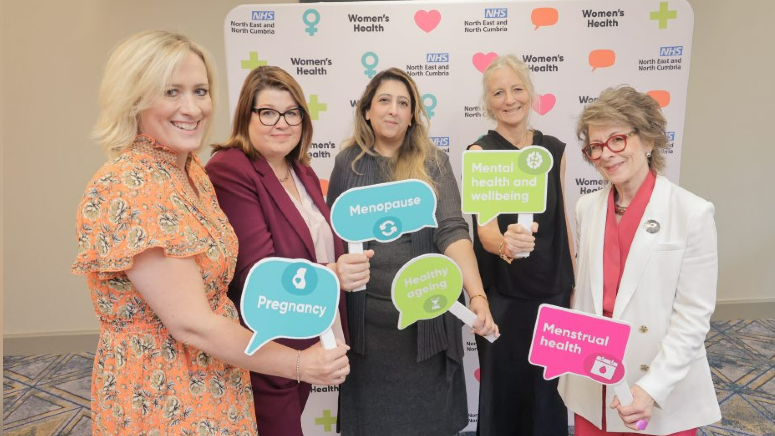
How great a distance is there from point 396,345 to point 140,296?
35.7 inches

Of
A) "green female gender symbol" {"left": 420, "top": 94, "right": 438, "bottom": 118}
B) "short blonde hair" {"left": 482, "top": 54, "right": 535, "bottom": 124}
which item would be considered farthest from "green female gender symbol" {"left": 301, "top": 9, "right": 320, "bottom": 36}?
"short blonde hair" {"left": 482, "top": 54, "right": 535, "bottom": 124}

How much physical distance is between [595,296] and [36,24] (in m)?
3.72

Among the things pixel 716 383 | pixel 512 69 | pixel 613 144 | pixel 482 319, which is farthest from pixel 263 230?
pixel 716 383

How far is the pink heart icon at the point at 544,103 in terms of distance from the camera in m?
2.54

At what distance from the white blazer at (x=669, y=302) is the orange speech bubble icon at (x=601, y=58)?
131 cm

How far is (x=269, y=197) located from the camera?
1461mm

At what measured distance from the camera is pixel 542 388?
7.03 feet

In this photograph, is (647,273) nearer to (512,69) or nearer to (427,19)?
(512,69)

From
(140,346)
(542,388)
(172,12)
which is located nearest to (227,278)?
(140,346)

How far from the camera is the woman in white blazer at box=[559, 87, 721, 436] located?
4.35ft

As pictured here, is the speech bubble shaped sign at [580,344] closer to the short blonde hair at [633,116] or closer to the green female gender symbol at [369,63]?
the short blonde hair at [633,116]

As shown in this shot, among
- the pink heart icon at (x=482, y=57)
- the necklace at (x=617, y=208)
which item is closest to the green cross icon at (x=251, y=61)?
the pink heart icon at (x=482, y=57)

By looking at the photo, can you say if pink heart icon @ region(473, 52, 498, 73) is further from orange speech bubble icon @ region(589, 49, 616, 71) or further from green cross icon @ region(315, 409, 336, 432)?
green cross icon @ region(315, 409, 336, 432)

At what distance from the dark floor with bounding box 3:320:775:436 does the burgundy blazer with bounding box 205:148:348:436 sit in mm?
1882
